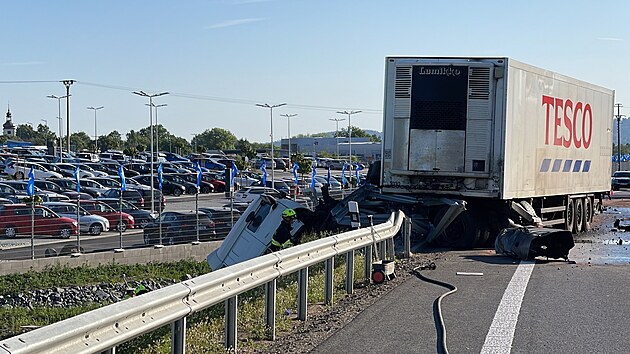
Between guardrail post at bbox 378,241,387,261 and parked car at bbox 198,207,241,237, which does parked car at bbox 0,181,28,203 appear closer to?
parked car at bbox 198,207,241,237

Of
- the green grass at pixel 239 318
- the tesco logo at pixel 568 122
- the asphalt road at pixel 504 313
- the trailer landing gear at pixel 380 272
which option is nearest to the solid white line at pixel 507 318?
the asphalt road at pixel 504 313

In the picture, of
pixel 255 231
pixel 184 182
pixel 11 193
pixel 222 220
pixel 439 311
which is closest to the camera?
pixel 439 311

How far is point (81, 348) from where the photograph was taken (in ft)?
18.5

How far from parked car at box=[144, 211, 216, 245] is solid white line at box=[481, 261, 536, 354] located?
19.3m

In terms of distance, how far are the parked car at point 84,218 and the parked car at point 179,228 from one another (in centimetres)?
146

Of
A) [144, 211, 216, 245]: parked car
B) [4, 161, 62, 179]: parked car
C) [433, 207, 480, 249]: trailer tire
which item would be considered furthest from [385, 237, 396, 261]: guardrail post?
[4, 161, 62, 179]: parked car

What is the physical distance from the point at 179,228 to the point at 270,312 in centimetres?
2372

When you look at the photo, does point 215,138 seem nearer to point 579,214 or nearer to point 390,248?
point 579,214

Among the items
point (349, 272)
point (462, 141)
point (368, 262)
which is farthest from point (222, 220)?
point (349, 272)

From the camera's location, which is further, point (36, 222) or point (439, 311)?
point (36, 222)

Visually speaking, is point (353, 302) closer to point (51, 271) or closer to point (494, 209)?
point (494, 209)

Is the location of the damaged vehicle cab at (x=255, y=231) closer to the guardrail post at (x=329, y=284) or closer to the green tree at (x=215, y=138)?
the guardrail post at (x=329, y=284)

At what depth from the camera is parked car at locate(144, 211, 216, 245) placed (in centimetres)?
3152

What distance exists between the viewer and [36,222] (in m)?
28.5
